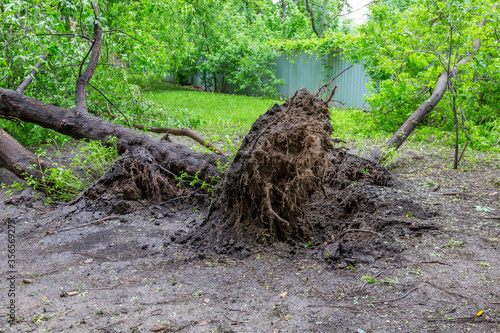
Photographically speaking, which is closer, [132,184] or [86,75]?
[132,184]

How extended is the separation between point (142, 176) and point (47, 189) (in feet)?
4.32

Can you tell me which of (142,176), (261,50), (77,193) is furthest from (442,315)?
(261,50)

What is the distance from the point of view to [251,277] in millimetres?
3018

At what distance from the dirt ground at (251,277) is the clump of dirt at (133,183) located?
25 cm

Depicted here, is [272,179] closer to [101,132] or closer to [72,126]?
[101,132]

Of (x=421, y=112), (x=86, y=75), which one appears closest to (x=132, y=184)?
(x=86, y=75)

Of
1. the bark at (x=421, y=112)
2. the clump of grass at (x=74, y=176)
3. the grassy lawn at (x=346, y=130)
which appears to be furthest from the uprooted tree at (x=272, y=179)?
the bark at (x=421, y=112)

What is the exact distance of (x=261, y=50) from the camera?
61.3 ft

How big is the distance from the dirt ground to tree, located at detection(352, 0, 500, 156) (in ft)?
8.93

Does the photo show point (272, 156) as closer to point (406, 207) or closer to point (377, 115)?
point (406, 207)

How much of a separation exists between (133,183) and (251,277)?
2.39 m

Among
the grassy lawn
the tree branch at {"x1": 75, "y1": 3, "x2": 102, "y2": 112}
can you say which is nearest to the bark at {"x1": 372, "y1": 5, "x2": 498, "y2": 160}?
the grassy lawn

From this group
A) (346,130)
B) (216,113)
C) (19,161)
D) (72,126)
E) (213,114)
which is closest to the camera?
(19,161)

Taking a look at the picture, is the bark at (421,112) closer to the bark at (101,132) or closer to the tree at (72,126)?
the bark at (101,132)
